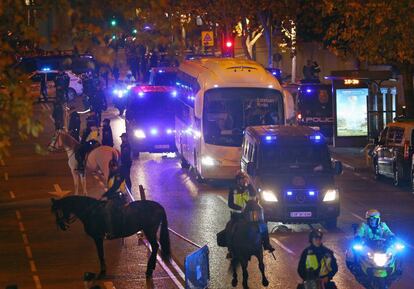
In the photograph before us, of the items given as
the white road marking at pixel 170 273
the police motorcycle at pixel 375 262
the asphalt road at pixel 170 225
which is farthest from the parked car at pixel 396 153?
the police motorcycle at pixel 375 262

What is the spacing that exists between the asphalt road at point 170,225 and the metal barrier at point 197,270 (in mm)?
1325

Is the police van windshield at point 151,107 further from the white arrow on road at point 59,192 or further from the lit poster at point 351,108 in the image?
the white arrow on road at point 59,192

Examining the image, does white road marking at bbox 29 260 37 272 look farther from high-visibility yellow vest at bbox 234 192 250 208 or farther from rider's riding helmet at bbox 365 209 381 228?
rider's riding helmet at bbox 365 209 381 228

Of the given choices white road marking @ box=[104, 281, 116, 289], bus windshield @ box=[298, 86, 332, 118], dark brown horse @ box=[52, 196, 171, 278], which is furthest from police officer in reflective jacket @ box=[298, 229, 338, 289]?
bus windshield @ box=[298, 86, 332, 118]

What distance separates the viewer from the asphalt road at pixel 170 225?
756 inches

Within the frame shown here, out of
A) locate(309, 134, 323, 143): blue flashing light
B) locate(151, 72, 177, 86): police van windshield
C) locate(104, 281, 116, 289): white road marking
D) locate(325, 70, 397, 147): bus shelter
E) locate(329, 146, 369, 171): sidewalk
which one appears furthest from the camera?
locate(151, 72, 177, 86): police van windshield

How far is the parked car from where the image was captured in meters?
30.0

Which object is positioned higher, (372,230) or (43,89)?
(43,89)

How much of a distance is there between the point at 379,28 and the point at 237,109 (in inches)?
232

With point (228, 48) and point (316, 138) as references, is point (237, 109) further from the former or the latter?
point (228, 48)

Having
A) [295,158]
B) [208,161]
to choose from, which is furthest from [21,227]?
[208,161]

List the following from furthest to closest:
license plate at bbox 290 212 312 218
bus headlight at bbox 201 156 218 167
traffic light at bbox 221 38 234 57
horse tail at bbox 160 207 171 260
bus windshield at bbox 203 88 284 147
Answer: traffic light at bbox 221 38 234 57, bus windshield at bbox 203 88 284 147, bus headlight at bbox 201 156 218 167, license plate at bbox 290 212 312 218, horse tail at bbox 160 207 171 260

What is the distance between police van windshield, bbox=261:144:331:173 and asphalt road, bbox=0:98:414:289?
146 cm

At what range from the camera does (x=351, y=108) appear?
38625 millimetres
